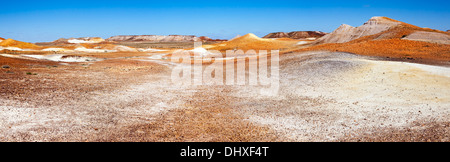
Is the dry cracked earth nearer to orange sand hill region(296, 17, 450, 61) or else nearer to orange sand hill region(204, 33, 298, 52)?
orange sand hill region(296, 17, 450, 61)

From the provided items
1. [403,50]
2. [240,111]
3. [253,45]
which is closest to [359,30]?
[253,45]

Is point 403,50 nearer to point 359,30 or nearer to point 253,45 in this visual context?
point 253,45

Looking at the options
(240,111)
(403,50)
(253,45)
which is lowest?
(240,111)

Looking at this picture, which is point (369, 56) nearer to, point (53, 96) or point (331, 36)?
point (53, 96)

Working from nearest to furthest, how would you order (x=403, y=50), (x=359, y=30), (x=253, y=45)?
(x=403, y=50) → (x=253, y=45) → (x=359, y=30)

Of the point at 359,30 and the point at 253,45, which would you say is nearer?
the point at 253,45

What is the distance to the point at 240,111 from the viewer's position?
10367 mm

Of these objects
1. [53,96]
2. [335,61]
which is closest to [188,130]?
[53,96]

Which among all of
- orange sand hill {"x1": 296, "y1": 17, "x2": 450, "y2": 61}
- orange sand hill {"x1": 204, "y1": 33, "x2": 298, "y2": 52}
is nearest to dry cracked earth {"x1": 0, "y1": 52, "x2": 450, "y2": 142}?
orange sand hill {"x1": 296, "y1": 17, "x2": 450, "y2": 61}

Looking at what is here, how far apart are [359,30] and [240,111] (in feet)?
204

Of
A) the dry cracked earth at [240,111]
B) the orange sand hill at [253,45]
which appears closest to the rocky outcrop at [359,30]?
the orange sand hill at [253,45]

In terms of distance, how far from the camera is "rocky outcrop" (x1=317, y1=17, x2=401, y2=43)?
5812 centimetres

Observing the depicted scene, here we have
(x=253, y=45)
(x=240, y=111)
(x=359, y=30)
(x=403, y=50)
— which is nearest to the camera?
(x=240, y=111)

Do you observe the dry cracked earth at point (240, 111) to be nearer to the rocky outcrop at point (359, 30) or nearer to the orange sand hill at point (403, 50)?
the orange sand hill at point (403, 50)
